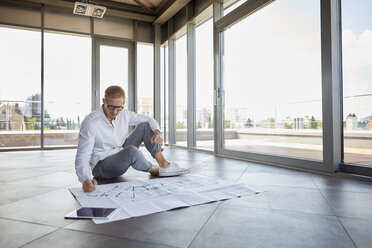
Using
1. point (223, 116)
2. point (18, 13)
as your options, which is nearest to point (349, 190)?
point (223, 116)

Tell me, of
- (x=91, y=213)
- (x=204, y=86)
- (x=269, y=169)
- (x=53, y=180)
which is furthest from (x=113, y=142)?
(x=204, y=86)

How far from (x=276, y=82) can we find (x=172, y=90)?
2924 millimetres

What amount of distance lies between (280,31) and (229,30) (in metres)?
0.96

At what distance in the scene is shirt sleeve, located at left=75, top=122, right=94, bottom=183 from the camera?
1.71 metres

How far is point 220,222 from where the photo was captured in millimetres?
1292

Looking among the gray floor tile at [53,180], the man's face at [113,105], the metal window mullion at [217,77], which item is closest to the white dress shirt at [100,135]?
the man's face at [113,105]

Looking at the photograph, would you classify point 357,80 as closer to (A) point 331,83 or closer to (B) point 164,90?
(A) point 331,83

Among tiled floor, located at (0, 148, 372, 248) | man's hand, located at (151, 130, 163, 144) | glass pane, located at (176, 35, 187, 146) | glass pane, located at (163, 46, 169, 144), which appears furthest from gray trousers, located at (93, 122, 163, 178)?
glass pane, located at (163, 46, 169, 144)

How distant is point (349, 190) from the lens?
1.93 metres

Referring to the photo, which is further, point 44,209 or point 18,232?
point 44,209

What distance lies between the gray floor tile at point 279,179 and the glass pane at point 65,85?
13.9ft

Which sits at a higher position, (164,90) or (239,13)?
(239,13)

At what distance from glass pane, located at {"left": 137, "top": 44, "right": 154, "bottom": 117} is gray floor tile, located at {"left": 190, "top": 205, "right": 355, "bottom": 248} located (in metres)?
4.98

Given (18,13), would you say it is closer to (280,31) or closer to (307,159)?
(280,31)
